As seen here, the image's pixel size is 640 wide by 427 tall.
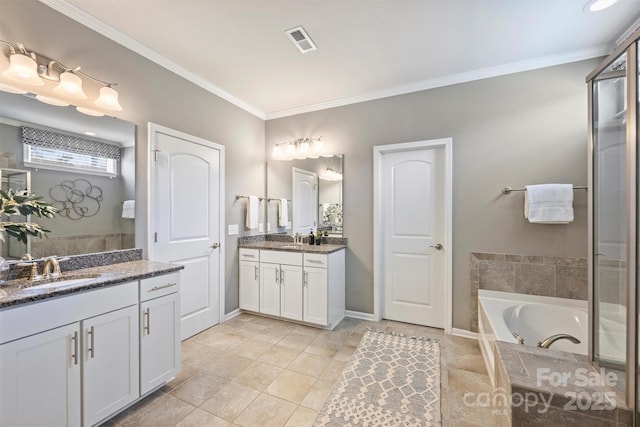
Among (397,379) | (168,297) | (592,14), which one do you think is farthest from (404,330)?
(592,14)

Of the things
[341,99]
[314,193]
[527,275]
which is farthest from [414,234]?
[341,99]

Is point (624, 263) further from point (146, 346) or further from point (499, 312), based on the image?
point (146, 346)

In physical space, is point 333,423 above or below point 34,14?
below

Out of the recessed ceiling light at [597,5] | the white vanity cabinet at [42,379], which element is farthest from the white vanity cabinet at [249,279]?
the recessed ceiling light at [597,5]

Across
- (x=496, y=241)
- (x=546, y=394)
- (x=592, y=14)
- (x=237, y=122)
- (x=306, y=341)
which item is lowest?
(x=306, y=341)

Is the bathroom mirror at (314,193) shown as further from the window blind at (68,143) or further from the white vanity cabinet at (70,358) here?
the white vanity cabinet at (70,358)

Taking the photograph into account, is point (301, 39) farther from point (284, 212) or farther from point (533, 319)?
point (533, 319)

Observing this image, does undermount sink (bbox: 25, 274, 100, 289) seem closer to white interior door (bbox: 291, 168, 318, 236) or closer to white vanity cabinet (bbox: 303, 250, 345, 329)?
white vanity cabinet (bbox: 303, 250, 345, 329)

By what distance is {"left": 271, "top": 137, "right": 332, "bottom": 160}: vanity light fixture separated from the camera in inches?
133

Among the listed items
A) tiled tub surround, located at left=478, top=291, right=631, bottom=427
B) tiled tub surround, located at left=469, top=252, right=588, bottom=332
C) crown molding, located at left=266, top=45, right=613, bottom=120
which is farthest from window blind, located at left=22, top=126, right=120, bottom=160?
tiled tub surround, located at left=469, top=252, right=588, bottom=332

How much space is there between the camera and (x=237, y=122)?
329 cm

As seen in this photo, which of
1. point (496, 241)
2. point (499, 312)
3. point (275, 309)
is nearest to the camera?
point (499, 312)

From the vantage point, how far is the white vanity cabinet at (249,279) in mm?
3158

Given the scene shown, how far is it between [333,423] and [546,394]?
3.61 ft
